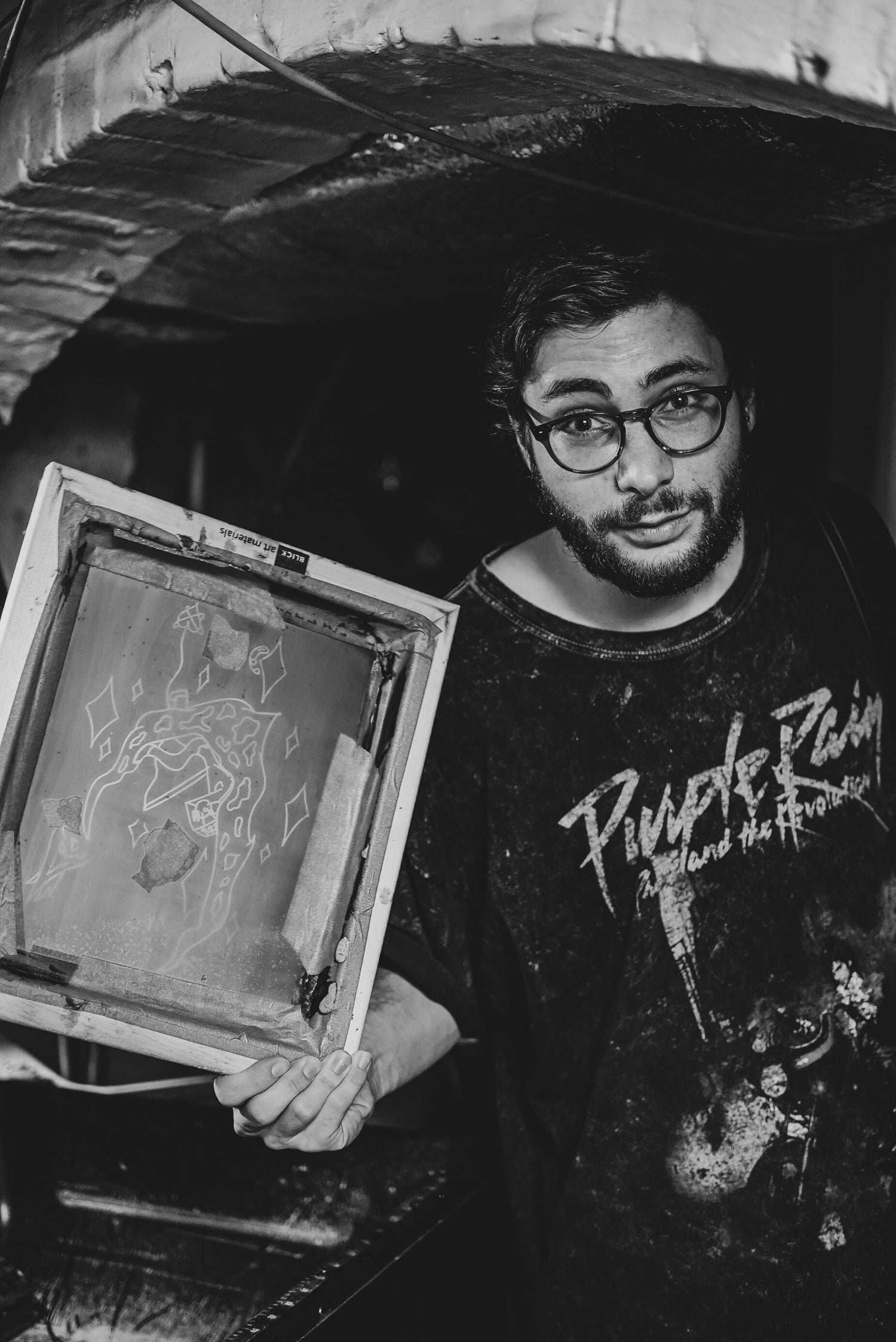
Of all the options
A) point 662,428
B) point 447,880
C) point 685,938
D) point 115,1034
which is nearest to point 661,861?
point 685,938

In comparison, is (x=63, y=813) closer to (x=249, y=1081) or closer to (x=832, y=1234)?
(x=249, y=1081)

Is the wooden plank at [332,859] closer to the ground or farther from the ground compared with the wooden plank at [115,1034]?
farther from the ground

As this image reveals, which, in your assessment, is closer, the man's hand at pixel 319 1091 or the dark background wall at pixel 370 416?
the man's hand at pixel 319 1091

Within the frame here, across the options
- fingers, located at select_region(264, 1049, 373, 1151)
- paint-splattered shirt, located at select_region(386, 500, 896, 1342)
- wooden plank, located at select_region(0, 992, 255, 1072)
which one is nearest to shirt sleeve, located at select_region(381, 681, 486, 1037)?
paint-splattered shirt, located at select_region(386, 500, 896, 1342)

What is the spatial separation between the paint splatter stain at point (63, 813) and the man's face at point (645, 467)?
0.59 meters

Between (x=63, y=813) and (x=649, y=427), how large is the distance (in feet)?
2.24

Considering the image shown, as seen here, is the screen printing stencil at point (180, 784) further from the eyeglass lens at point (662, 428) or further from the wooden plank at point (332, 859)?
the eyeglass lens at point (662, 428)

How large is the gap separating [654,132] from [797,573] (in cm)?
51

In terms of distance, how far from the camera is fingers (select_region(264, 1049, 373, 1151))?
3.47 feet

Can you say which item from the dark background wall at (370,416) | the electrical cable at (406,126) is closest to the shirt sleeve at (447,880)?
the electrical cable at (406,126)

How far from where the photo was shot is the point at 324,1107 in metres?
1.07

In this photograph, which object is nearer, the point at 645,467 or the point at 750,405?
the point at 645,467

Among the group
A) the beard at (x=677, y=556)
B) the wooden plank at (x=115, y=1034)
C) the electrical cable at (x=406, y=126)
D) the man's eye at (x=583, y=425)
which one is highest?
the electrical cable at (x=406, y=126)

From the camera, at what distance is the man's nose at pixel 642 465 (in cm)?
116
